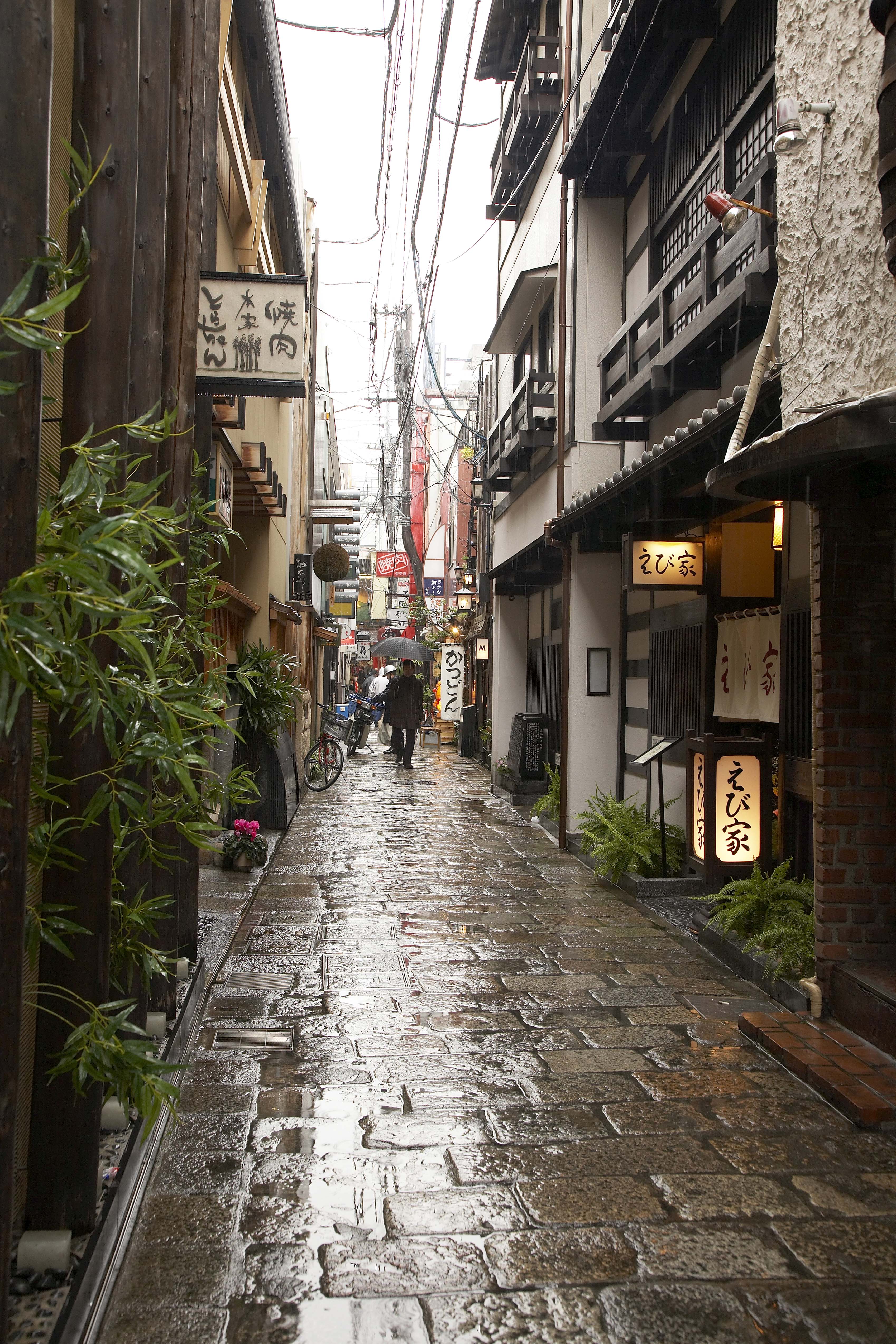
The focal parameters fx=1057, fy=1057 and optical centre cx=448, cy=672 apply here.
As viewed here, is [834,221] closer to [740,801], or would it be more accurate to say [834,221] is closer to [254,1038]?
[740,801]

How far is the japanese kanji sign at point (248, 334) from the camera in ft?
27.0

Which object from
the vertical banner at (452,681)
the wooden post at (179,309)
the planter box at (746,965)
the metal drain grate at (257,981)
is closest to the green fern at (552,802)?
the planter box at (746,965)

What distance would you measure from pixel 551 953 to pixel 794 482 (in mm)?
4126

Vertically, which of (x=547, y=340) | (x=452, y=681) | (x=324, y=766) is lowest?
(x=324, y=766)

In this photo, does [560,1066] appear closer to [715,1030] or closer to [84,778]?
[715,1030]

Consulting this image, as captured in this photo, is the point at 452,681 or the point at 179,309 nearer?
the point at 179,309

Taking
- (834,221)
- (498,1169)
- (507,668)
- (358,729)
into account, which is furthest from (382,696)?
(498,1169)

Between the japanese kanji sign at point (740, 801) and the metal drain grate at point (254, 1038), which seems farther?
the japanese kanji sign at point (740, 801)

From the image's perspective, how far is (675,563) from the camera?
407 inches

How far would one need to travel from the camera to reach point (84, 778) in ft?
12.6

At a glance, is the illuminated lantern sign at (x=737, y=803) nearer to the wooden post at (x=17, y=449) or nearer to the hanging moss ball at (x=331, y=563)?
the wooden post at (x=17, y=449)

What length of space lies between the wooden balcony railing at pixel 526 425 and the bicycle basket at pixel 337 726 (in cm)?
845

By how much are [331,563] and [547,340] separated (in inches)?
263

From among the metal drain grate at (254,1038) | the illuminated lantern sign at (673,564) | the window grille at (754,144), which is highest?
the window grille at (754,144)
